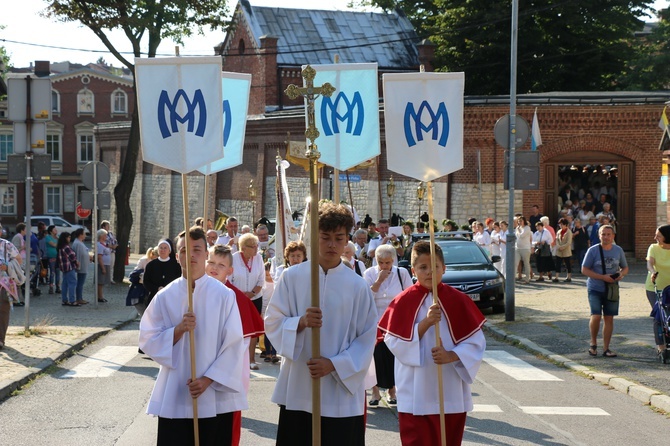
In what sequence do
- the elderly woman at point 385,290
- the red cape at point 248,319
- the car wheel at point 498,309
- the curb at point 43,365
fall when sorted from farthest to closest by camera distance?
the car wheel at point 498,309, the curb at point 43,365, the elderly woman at point 385,290, the red cape at point 248,319

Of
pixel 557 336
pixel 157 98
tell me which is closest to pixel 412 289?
pixel 157 98

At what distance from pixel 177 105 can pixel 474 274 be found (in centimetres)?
1490

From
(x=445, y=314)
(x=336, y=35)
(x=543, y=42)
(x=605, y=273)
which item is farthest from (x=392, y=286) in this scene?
(x=336, y=35)

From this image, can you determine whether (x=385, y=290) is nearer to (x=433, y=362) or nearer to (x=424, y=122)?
(x=424, y=122)

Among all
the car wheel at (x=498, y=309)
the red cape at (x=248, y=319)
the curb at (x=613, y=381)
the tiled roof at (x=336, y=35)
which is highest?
the tiled roof at (x=336, y=35)

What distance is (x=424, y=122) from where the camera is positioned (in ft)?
25.2

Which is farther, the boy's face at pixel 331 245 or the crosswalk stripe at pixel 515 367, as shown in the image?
the crosswalk stripe at pixel 515 367

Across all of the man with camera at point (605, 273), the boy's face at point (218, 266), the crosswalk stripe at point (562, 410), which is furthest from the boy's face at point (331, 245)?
the man with camera at point (605, 273)

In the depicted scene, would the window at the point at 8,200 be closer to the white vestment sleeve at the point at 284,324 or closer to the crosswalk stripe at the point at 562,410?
the crosswalk stripe at the point at 562,410

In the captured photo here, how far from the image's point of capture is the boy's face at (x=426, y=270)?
7133 mm

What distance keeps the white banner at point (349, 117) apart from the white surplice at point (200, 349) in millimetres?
4334

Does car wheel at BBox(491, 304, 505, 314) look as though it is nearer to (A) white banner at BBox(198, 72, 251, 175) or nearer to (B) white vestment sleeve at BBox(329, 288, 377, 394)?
(A) white banner at BBox(198, 72, 251, 175)

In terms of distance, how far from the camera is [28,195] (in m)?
17.3

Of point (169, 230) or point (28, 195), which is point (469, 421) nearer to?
point (28, 195)
